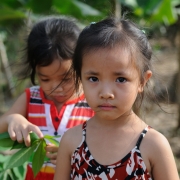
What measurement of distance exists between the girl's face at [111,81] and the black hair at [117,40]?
0.02 m

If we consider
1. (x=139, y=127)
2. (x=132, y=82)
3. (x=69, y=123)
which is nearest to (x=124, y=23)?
(x=132, y=82)

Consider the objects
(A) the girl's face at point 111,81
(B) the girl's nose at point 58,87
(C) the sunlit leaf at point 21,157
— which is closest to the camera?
(A) the girl's face at point 111,81

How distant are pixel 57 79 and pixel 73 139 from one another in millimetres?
382

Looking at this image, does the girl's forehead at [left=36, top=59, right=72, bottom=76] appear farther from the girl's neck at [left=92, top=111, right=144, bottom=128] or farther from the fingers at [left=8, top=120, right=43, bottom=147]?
the girl's neck at [left=92, top=111, right=144, bottom=128]

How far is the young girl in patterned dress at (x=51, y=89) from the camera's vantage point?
1.83 metres

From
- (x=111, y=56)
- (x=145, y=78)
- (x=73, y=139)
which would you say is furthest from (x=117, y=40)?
(x=73, y=139)

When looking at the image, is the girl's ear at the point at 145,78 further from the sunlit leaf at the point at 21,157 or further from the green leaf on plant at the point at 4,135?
the green leaf on plant at the point at 4,135

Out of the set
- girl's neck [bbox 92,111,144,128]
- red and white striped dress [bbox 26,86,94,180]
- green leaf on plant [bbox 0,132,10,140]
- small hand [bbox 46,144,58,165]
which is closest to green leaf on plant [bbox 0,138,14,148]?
green leaf on plant [bbox 0,132,10,140]

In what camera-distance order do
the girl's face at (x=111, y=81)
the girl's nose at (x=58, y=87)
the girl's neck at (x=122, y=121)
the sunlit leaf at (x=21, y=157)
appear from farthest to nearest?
the girl's nose at (x=58, y=87) → the sunlit leaf at (x=21, y=157) → the girl's neck at (x=122, y=121) → the girl's face at (x=111, y=81)

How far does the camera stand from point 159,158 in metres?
1.38

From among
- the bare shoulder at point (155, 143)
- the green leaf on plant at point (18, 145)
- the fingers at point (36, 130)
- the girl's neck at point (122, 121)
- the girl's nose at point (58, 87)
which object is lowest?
the green leaf on plant at point (18, 145)

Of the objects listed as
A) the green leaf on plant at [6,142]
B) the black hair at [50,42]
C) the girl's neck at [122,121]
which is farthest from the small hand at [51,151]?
the black hair at [50,42]

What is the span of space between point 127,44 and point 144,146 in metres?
0.34

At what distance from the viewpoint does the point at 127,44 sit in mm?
1418
